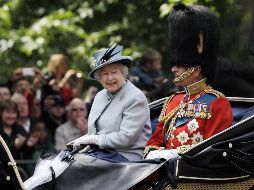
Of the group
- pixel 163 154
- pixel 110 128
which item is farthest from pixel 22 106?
pixel 163 154

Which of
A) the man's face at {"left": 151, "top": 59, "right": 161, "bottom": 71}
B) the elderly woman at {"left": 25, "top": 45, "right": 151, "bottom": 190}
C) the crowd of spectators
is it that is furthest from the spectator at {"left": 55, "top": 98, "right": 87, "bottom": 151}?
the elderly woman at {"left": 25, "top": 45, "right": 151, "bottom": 190}

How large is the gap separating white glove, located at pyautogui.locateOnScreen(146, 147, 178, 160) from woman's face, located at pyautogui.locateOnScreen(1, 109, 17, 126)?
370 centimetres

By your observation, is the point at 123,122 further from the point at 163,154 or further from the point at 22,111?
the point at 22,111

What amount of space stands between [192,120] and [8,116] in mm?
3824

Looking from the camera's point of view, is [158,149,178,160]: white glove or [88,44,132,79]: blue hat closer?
[158,149,178,160]: white glove

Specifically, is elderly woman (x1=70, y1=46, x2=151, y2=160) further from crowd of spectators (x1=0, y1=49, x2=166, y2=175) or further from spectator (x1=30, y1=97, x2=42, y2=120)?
spectator (x1=30, y1=97, x2=42, y2=120)

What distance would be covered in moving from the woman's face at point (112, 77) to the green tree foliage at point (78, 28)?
472cm

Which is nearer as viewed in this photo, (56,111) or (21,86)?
(56,111)

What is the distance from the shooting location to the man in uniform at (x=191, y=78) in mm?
6707

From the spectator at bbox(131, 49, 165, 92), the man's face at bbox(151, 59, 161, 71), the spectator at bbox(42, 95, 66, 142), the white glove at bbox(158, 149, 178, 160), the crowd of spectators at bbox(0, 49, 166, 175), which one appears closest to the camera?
the white glove at bbox(158, 149, 178, 160)

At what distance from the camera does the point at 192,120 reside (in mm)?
6750

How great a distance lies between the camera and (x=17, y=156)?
10.3 metres

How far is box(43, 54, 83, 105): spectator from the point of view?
38.5 feet

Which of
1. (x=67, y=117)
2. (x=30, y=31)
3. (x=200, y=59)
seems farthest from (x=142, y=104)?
(x=30, y=31)
